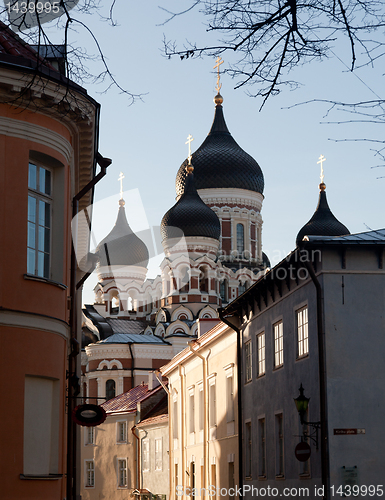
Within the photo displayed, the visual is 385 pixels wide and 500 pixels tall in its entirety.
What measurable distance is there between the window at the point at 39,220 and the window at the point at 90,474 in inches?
1278

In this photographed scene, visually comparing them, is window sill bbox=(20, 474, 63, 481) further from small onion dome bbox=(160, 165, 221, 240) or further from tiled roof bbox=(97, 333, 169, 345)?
small onion dome bbox=(160, 165, 221, 240)

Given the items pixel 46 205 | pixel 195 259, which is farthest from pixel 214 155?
pixel 46 205

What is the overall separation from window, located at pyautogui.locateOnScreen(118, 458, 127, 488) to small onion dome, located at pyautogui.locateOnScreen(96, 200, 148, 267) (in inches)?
1247

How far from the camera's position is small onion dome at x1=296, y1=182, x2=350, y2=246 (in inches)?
2259

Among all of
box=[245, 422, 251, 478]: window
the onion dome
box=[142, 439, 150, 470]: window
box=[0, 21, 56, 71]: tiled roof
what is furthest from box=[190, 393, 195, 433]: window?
the onion dome

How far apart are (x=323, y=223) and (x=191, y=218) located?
10393 mm

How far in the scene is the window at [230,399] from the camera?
23438mm

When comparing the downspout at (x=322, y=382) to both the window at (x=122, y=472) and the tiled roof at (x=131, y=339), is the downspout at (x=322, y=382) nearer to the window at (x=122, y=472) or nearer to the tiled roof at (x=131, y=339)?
the window at (x=122, y=472)

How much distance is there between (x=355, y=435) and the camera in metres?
15.9

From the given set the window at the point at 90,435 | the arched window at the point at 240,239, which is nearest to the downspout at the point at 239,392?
the window at the point at 90,435

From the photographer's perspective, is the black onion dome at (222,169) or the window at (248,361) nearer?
the window at (248,361)

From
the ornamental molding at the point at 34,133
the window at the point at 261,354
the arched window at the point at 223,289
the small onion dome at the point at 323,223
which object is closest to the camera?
the ornamental molding at the point at 34,133

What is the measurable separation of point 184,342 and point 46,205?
4735cm

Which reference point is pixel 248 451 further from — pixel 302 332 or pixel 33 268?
pixel 33 268
